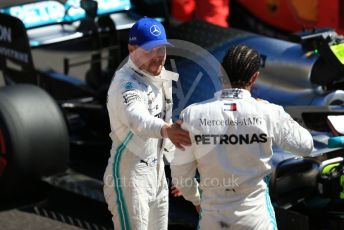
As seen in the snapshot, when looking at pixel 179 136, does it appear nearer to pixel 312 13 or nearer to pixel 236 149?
pixel 236 149

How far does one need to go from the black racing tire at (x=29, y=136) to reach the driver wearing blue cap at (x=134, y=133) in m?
1.46

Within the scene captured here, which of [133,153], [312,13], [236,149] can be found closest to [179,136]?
[236,149]

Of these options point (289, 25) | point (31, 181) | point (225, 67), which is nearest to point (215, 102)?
point (225, 67)

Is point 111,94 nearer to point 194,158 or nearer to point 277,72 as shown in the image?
point 194,158

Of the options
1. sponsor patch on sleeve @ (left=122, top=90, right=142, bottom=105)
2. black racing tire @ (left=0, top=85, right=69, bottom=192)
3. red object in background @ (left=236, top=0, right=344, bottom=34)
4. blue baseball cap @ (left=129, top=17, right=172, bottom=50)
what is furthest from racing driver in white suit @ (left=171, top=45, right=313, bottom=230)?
red object in background @ (left=236, top=0, right=344, bottom=34)

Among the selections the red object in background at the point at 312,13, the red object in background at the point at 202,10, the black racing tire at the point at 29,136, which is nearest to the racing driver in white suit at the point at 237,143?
the black racing tire at the point at 29,136

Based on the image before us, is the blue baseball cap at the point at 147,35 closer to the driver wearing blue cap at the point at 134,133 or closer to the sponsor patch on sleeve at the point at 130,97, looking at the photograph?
the driver wearing blue cap at the point at 134,133

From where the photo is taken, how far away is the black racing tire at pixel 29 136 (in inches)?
208

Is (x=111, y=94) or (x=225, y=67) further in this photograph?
(x=111, y=94)

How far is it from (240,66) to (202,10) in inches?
178

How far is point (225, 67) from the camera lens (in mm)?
3289

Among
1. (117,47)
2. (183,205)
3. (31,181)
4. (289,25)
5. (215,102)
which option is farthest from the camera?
(289,25)

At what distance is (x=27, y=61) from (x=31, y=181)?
927mm

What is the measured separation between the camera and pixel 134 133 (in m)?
3.76
